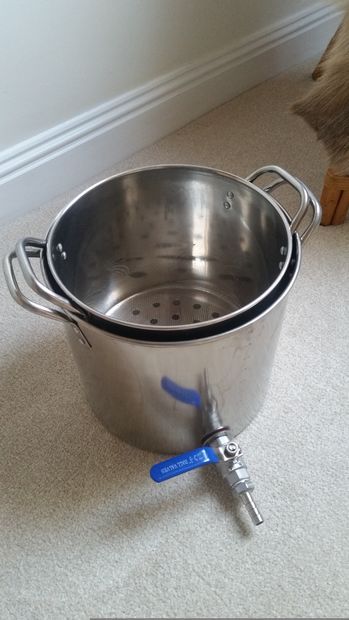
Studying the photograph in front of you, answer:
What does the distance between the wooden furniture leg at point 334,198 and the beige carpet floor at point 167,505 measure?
0.61 ft

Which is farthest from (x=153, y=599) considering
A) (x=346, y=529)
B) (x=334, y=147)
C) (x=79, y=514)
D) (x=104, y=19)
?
(x=104, y=19)

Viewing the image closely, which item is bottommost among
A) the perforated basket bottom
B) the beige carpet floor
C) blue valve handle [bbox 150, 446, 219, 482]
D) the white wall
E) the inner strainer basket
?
the beige carpet floor

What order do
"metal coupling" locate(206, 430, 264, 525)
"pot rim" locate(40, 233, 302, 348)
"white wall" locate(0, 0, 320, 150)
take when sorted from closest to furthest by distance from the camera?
"pot rim" locate(40, 233, 302, 348) < "metal coupling" locate(206, 430, 264, 525) < "white wall" locate(0, 0, 320, 150)

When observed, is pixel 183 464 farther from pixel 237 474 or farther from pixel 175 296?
pixel 175 296

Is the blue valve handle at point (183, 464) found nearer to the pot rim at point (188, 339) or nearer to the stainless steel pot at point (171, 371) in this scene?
the stainless steel pot at point (171, 371)

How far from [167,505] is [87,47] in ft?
2.57

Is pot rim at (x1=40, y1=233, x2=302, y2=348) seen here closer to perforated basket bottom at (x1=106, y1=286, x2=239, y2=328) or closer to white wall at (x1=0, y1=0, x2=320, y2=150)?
perforated basket bottom at (x1=106, y1=286, x2=239, y2=328)

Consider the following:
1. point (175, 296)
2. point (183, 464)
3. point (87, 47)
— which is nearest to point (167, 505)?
point (183, 464)

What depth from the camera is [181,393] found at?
1.98 feet

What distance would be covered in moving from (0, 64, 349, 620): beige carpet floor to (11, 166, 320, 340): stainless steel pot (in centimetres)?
12

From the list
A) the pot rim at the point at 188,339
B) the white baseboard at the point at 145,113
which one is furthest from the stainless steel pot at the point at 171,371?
the white baseboard at the point at 145,113

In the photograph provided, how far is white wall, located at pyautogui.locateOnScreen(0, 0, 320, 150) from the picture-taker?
91cm

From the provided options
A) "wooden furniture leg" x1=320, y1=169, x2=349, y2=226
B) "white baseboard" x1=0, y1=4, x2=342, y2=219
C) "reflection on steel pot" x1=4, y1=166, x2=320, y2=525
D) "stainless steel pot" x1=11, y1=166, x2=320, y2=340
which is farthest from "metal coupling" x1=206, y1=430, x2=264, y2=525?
"white baseboard" x1=0, y1=4, x2=342, y2=219

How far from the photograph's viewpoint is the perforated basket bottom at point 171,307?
2.60ft
